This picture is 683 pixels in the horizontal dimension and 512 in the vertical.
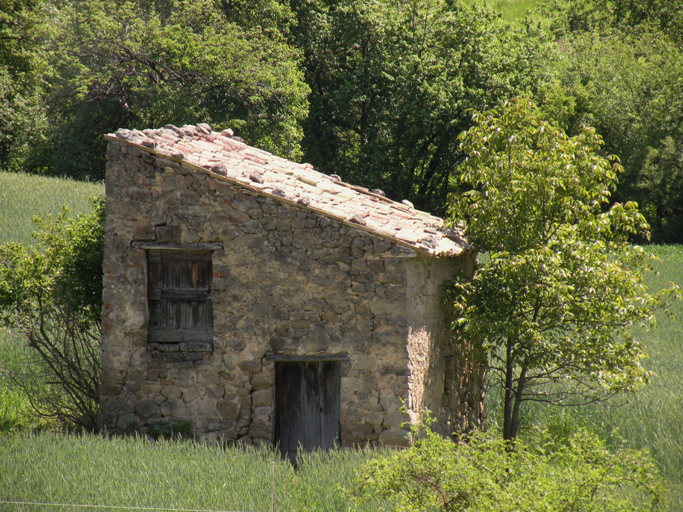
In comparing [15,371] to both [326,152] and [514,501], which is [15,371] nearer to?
[514,501]

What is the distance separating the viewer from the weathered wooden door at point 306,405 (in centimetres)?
Answer: 871

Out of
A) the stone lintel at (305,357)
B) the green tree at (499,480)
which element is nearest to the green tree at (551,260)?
the stone lintel at (305,357)

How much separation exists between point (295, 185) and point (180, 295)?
89.8 inches

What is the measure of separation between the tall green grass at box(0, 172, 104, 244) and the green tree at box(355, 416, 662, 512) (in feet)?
44.6

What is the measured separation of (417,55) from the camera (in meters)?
26.4

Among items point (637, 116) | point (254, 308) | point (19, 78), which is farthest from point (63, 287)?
point (637, 116)

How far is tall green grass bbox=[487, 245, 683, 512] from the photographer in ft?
29.3

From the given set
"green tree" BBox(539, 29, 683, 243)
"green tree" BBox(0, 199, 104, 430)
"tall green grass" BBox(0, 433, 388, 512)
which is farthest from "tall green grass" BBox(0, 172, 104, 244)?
"green tree" BBox(539, 29, 683, 243)

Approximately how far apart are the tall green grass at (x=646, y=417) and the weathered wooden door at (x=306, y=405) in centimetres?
266

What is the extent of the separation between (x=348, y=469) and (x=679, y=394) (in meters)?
6.94

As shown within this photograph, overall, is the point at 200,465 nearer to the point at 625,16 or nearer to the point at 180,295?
the point at 180,295

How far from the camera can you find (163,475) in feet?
21.3

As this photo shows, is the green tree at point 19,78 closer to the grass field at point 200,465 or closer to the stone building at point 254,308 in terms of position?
the grass field at point 200,465

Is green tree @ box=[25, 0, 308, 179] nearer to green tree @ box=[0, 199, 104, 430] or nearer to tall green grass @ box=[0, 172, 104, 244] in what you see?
tall green grass @ box=[0, 172, 104, 244]
